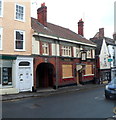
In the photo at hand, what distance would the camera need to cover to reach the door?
49.0ft

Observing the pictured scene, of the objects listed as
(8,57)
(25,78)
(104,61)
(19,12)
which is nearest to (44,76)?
(25,78)

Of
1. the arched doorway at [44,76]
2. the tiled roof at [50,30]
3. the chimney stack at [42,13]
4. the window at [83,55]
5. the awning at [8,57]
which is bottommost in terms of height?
the arched doorway at [44,76]

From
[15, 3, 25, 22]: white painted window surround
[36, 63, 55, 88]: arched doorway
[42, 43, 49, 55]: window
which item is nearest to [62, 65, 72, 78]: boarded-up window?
[36, 63, 55, 88]: arched doorway

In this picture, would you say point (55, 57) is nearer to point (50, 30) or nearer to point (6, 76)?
point (50, 30)

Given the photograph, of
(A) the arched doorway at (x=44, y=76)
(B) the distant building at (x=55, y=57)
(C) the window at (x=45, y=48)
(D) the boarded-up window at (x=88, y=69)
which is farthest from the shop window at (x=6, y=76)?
(D) the boarded-up window at (x=88, y=69)

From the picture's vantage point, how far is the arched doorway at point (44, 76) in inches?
760

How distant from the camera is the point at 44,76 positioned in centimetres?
1952

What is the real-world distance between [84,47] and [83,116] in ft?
56.5

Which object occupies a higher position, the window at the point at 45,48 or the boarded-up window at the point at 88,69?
the window at the point at 45,48

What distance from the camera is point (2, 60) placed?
14.0m

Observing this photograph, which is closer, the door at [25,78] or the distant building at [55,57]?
the door at [25,78]

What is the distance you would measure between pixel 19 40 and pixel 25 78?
3870 millimetres

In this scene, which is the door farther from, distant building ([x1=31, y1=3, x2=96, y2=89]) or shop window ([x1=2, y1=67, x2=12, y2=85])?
shop window ([x1=2, y1=67, x2=12, y2=85])

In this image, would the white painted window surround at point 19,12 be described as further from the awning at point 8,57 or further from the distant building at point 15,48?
the awning at point 8,57
